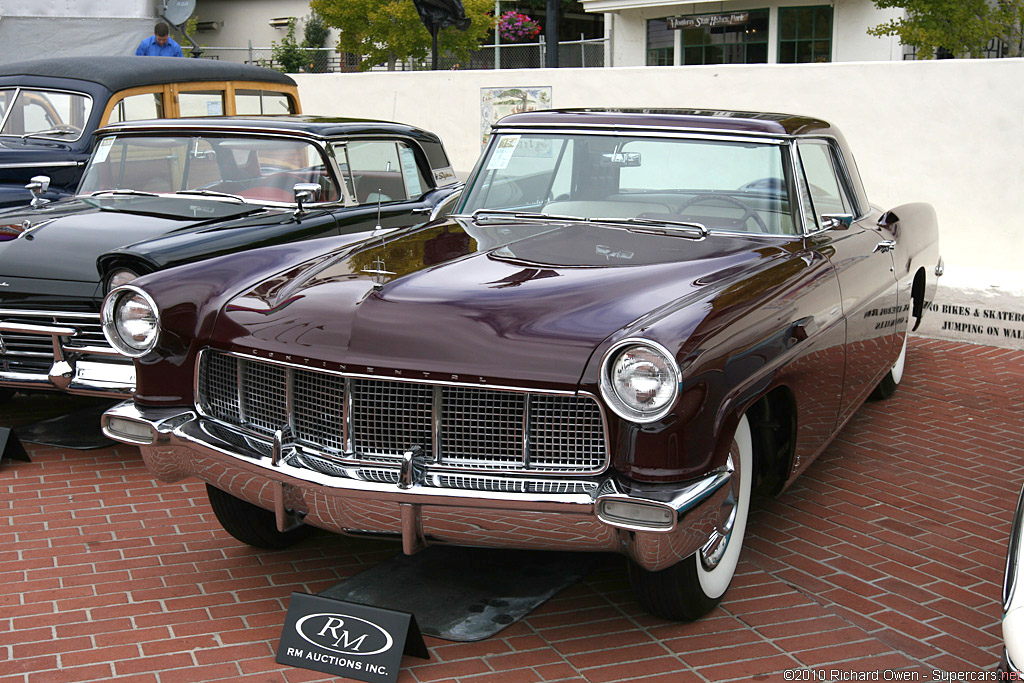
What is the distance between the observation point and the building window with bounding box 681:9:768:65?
2128 cm

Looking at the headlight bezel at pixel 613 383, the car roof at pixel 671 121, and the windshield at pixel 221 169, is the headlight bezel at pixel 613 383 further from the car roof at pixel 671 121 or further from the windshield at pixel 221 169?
the windshield at pixel 221 169

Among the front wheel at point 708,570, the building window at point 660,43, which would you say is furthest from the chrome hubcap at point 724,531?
the building window at point 660,43

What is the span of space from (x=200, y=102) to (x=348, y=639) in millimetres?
6266

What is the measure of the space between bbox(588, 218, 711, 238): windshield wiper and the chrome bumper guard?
2359mm

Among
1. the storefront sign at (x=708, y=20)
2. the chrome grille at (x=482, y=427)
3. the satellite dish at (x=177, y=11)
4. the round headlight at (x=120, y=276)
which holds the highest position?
the storefront sign at (x=708, y=20)

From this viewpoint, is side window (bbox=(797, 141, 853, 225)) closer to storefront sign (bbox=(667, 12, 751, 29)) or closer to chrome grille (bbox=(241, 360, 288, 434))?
chrome grille (bbox=(241, 360, 288, 434))

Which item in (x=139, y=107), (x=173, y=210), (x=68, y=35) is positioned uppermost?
(x=68, y=35)

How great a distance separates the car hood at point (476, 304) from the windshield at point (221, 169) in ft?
7.61

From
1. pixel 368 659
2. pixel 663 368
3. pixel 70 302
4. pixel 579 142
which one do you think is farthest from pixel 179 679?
pixel 579 142

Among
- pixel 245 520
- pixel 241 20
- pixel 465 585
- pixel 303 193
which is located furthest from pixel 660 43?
pixel 241 20

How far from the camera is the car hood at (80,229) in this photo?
4.98m

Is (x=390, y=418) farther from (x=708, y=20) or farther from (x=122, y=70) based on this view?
(x=708, y=20)

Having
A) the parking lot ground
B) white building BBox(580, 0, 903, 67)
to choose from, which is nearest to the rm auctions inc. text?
the parking lot ground

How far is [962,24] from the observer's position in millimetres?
15258
